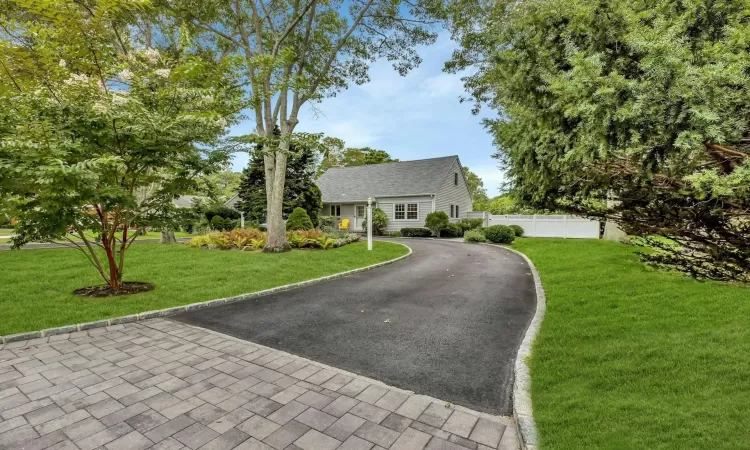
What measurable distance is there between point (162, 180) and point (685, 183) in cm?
827

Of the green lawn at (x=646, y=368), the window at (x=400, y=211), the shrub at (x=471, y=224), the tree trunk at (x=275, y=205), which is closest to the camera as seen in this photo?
the green lawn at (x=646, y=368)

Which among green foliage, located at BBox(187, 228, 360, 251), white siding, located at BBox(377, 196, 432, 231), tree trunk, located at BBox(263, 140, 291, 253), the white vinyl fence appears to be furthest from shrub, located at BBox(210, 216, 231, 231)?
the white vinyl fence

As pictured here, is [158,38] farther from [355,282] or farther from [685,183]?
[685,183]

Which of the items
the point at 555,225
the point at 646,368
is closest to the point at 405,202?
the point at 555,225

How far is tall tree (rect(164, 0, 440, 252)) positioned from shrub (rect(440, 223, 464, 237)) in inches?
406

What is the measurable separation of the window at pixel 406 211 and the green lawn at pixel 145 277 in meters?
11.4

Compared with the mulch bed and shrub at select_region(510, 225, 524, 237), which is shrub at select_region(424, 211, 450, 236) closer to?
shrub at select_region(510, 225, 524, 237)

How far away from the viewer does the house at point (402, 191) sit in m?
23.8

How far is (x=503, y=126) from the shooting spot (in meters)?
3.35

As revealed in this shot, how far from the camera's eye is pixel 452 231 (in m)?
22.0

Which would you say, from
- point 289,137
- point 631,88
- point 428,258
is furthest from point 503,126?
point 428,258

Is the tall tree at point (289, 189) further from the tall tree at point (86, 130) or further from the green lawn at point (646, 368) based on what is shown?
the green lawn at point (646, 368)

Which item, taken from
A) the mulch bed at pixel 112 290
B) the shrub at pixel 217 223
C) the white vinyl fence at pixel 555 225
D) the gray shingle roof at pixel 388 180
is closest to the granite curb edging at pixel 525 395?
the mulch bed at pixel 112 290

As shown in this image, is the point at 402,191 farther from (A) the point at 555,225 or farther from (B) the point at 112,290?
(B) the point at 112,290
